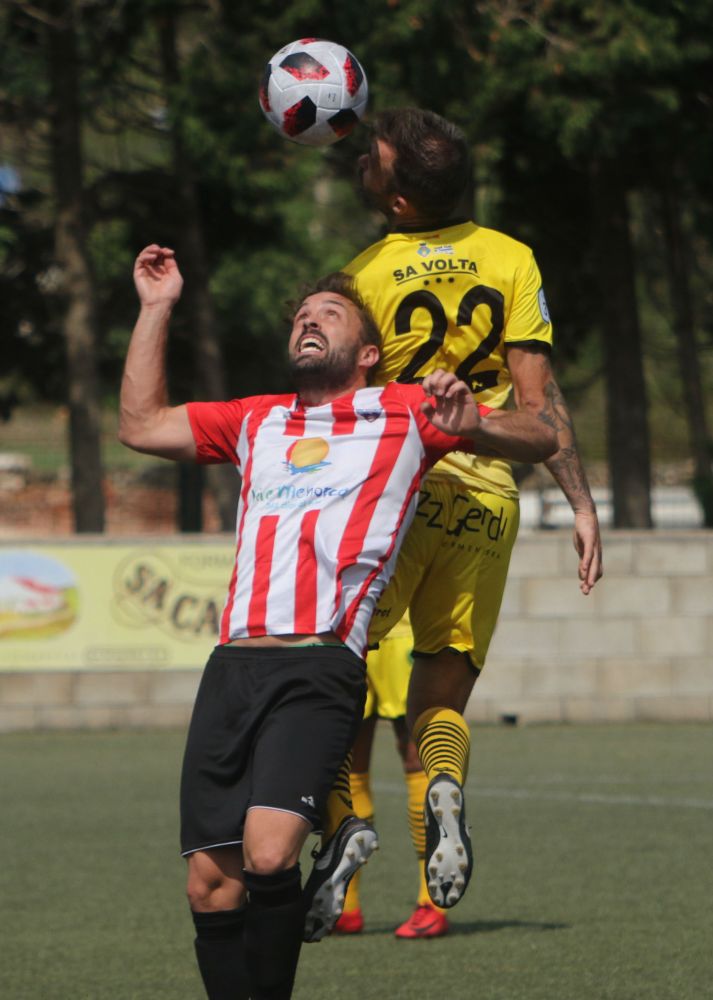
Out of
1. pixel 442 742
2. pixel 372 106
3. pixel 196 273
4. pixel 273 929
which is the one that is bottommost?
pixel 273 929

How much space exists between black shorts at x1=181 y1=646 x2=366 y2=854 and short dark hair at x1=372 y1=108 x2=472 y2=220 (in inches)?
A: 59.9

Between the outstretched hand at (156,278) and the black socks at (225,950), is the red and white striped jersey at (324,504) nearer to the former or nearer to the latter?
the outstretched hand at (156,278)

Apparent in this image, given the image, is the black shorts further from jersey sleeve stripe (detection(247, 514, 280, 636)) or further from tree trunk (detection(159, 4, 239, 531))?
tree trunk (detection(159, 4, 239, 531))

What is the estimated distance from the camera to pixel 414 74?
59.0 ft

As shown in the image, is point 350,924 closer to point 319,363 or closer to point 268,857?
point 268,857

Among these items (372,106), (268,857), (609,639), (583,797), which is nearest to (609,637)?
(609,639)

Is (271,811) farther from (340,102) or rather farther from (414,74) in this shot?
(414,74)

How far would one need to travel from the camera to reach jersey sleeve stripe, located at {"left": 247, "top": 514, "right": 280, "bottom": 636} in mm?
4828

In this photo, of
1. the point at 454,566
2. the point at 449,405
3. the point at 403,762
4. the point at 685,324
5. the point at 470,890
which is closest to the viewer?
the point at 449,405

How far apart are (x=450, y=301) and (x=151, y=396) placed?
99 cm

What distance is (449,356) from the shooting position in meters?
5.46

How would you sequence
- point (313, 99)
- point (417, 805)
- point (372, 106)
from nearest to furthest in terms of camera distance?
point (313, 99)
point (417, 805)
point (372, 106)

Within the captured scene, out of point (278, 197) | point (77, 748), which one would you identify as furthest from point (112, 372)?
point (77, 748)

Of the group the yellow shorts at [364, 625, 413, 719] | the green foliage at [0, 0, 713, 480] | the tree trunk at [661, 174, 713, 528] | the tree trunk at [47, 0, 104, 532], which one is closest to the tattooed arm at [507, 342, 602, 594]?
the yellow shorts at [364, 625, 413, 719]
